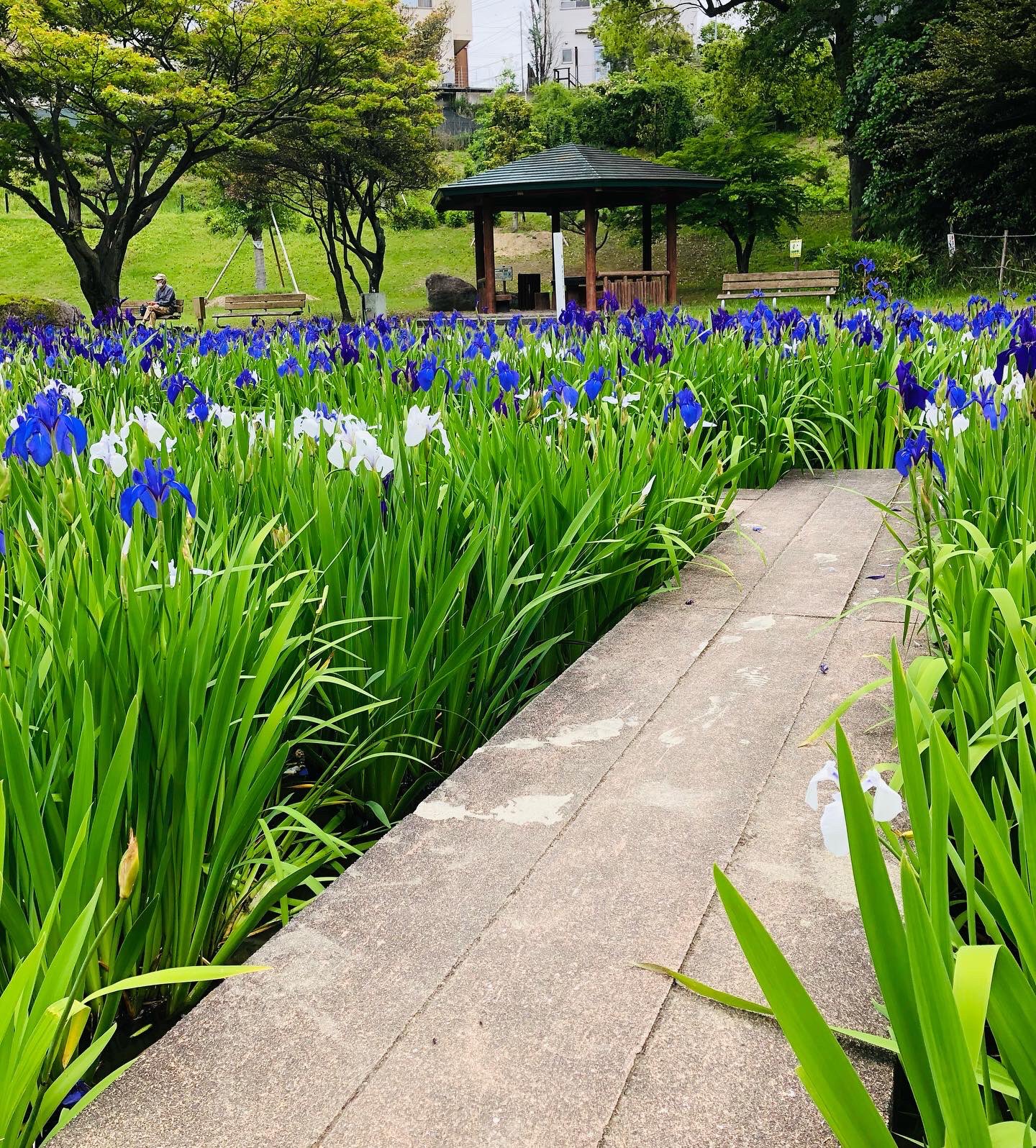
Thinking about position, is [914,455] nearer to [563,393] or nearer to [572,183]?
[563,393]

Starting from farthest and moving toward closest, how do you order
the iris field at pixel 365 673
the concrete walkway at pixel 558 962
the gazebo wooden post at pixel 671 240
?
the gazebo wooden post at pixel 671 240
the concrete walkway at pixel 558 962
the iris field at pixel 365 673

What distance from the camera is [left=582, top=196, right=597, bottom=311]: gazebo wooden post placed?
63.4 feet

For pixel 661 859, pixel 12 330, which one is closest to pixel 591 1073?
pixel 661 859

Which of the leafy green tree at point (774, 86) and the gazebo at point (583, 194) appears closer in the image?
the gazebo at point (583, 194)

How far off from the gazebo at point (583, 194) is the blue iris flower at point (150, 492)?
16593 millimetres

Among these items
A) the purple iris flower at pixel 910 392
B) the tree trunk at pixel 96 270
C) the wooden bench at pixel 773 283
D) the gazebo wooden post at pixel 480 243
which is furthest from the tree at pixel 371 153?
the purple iris flower at pixel 910 392

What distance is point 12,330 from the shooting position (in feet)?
25.6

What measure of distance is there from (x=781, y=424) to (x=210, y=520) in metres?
2.60

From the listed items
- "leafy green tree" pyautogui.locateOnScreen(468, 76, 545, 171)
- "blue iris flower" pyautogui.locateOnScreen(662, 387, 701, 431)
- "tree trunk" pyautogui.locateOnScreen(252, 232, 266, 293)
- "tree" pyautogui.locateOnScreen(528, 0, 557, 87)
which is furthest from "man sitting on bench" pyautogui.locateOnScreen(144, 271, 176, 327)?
"tree" pyautogui.locateOnScreen(528, 0, 557, 87)

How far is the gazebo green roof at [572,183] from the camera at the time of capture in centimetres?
1922

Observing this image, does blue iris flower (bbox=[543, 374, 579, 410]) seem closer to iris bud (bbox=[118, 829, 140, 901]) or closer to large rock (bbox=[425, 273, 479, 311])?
iris bud (bbox=[118, 829, 140, 901])

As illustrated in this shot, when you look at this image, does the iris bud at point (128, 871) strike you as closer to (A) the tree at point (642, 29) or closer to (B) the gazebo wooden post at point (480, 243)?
(B) the gazebo wooden post at point (480, 243)

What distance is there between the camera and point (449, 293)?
25.2 meters

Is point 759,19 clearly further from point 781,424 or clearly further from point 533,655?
point 533,655
